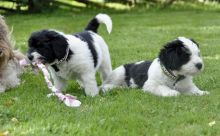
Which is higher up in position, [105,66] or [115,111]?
[115,111]

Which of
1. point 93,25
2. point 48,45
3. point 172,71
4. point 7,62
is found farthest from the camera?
point 93,25

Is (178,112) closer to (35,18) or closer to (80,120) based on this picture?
(80,120)

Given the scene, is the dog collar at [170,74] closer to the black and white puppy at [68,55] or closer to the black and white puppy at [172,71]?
the black and white puppy at [172,71]

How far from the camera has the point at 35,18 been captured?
67.2 ft

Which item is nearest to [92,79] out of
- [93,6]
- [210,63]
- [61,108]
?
[61,108]

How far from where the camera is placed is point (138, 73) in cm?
809

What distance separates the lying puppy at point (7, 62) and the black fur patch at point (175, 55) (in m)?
2.25

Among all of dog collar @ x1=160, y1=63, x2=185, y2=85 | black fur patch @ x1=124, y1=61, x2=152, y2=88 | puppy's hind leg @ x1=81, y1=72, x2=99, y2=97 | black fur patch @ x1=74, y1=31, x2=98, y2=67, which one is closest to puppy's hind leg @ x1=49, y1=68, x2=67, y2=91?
puppy's hind leg @ x1=81, y1=72, x2=99, y2=97

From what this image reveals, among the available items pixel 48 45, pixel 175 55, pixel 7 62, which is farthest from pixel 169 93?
pixel 7 62

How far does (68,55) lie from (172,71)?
1.38m

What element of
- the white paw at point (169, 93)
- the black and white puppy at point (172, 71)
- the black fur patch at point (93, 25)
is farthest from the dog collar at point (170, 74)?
the black fur patch at point (93, 25)

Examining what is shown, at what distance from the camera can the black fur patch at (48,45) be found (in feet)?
23.3

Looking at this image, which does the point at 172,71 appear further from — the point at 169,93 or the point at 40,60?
the point at 40,60

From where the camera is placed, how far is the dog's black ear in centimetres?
715
